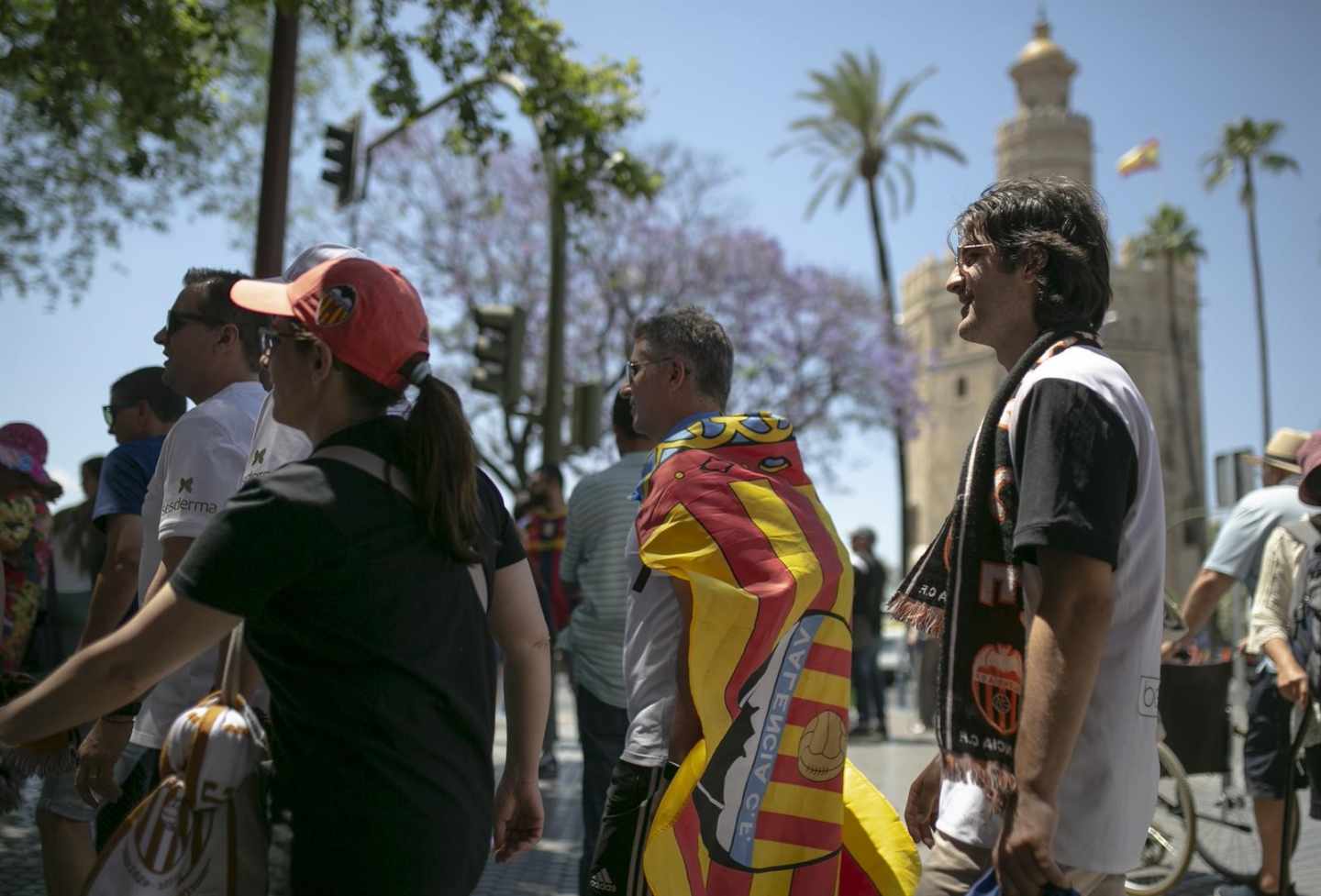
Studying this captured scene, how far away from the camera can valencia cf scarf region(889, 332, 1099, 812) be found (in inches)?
90.4

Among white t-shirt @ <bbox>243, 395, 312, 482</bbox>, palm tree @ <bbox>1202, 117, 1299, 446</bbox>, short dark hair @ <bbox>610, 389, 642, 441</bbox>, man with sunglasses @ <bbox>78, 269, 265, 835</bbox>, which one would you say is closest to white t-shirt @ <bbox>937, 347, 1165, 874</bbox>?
white t-shirt @ <bbox>243, 395, 312, 482</bbox>

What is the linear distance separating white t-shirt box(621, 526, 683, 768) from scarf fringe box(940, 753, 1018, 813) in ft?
3.69

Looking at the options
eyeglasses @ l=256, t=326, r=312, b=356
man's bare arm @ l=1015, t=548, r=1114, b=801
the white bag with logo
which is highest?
eyeglasses @ l=256, t=326, r=312, b=356

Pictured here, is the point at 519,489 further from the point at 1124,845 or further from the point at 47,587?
the point at 1124,845

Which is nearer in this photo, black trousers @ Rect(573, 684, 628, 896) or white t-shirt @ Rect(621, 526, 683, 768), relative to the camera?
white t-shirt @ Rect(621, 526, 683, 768)

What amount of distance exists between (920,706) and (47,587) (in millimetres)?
11507

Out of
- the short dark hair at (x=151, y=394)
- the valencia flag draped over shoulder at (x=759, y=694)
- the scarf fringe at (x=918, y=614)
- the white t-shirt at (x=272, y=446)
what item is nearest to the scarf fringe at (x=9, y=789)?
the short dark hair at (x=151, y=394)

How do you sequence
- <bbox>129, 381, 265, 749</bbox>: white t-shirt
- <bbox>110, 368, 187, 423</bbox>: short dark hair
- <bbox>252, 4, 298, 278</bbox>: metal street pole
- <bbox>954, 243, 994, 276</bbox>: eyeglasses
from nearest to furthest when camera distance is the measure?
<bbox>954, 243, 994, 276</bbox>: eyeglasses < <bbox>129, 381, 265, 749</bbox>: white t-shirt < <bbox>110, 368, 187, 423</bbox>: short dark hair < <bbox>252, 4, 298, 278</bbox>: metal street pole

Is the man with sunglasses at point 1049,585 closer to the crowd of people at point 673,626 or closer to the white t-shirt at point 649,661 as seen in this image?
the crowd of people at point 673,626

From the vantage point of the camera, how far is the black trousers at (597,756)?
496cm

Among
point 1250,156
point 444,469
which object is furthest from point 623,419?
point 1250,156

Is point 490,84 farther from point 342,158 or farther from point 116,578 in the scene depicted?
point 116,578

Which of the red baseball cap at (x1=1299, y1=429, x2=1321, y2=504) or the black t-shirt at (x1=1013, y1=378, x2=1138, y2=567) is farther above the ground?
the red baseball cap at (x1=1299, y1=429, x2=1321, y2=504)

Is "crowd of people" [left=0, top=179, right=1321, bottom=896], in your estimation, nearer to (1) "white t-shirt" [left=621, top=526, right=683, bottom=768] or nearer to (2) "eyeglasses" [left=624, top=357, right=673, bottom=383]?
(1) "white t-shirt" [left=621, top=526, right=683, bottom=768]
